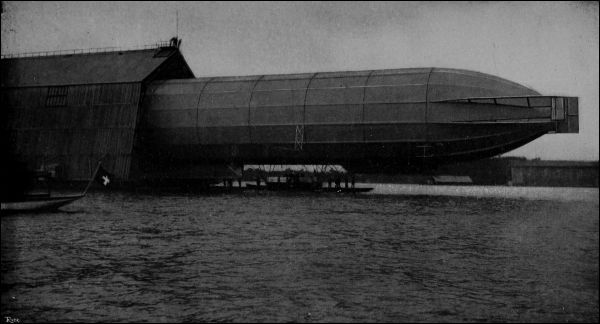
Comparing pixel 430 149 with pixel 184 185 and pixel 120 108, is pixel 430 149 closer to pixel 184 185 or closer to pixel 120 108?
pixel 184 185

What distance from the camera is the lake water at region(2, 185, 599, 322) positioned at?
27.2 feet

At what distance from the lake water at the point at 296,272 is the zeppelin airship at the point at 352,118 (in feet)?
53.0

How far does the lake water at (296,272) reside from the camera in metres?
8.30

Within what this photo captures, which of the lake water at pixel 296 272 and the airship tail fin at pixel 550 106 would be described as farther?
the airship tail fin at pixel 550 106

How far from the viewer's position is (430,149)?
3772 cm

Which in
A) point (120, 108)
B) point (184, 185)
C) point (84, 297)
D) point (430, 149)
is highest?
point (120, 108)

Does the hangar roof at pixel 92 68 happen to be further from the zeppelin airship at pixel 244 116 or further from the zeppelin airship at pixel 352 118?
the zeppelin airship at pixel 352 118

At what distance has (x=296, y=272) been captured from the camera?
11.2 metres

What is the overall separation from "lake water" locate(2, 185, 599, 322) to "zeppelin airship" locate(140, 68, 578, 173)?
16164mm

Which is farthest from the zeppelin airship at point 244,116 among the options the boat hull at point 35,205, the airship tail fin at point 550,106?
the boat hull at point 35,205

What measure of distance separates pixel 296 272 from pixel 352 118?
94.2ft

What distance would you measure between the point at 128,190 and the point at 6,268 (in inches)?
1473

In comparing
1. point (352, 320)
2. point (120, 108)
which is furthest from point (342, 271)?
point (120, 108)

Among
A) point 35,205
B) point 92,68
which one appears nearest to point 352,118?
point 35,205
